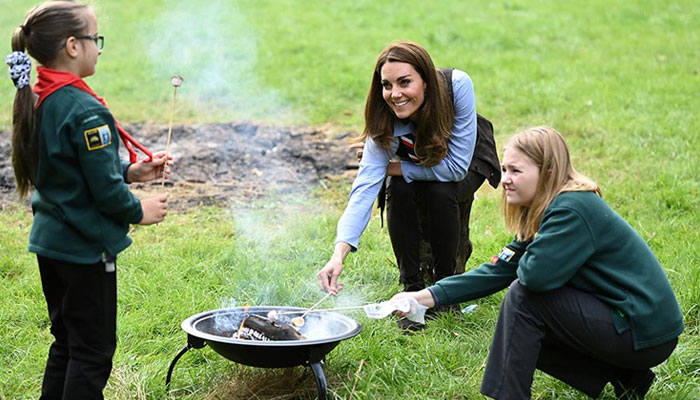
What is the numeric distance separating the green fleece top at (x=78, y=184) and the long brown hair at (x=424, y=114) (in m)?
1.51

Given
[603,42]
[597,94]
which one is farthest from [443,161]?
[603,42]

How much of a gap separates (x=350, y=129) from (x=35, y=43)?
16.7 ft

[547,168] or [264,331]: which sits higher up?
[547,168]

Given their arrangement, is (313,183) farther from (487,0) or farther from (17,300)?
(487,0)

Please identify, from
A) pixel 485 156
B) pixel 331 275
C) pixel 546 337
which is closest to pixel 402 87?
pixel 485 156

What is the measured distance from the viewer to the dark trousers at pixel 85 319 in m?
2.80

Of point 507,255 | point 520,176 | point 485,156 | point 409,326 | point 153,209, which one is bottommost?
point 409,326

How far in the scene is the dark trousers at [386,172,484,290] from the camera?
4.05 m

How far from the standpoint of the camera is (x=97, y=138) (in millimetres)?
2658

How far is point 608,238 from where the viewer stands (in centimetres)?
283

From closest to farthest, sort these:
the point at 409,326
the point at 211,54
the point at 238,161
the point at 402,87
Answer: the point at 402,87 < the point at 409,326 < the point at 238,161 < the point at 211,54

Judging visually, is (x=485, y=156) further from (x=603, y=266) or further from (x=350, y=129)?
(x=350, y=129)

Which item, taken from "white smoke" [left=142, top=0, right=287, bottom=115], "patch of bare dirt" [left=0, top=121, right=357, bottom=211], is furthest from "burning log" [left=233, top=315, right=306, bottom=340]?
"white smoke" [left=142, top=0, right=287, bottom=115]

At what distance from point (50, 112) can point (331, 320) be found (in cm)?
144
